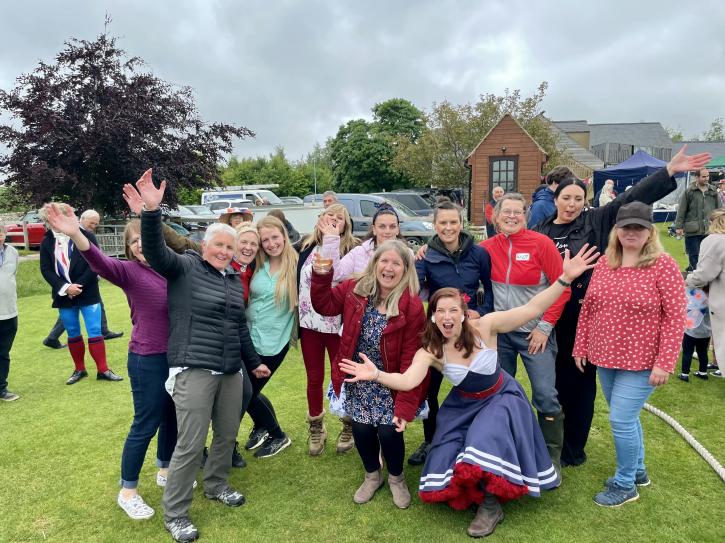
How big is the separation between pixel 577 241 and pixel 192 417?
2871mm

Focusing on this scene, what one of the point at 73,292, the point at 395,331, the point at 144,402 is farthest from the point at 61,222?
the point at 73,292

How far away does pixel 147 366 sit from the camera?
3086 mm

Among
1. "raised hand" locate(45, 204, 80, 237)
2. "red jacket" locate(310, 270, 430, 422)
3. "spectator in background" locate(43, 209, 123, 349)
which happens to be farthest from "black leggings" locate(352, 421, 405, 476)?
"spectator in background" locate(43, 209, 123, 349)

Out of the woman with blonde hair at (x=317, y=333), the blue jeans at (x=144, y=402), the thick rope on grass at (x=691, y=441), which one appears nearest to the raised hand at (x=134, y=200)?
the blue jeans at (x=144, y=402)

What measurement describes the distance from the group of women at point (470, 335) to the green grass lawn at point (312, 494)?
148mm

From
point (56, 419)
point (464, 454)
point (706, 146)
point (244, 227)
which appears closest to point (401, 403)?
point (464, 454)

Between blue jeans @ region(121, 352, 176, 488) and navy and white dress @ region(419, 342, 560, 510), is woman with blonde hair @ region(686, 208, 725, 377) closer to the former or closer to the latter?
navy and white dress @ region(419, 342, 560, 510)

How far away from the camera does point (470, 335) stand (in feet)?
10.3

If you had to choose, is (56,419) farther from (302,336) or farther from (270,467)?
(302,336)

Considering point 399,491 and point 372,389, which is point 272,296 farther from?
point 399,491

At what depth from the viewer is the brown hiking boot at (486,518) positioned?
2.96 m

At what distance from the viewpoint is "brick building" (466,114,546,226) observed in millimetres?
21891

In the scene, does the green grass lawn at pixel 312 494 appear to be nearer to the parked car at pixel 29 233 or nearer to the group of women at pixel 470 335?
the group of women at pixel 470 335

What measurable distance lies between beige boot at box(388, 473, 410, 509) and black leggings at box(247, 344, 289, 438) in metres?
1.15
